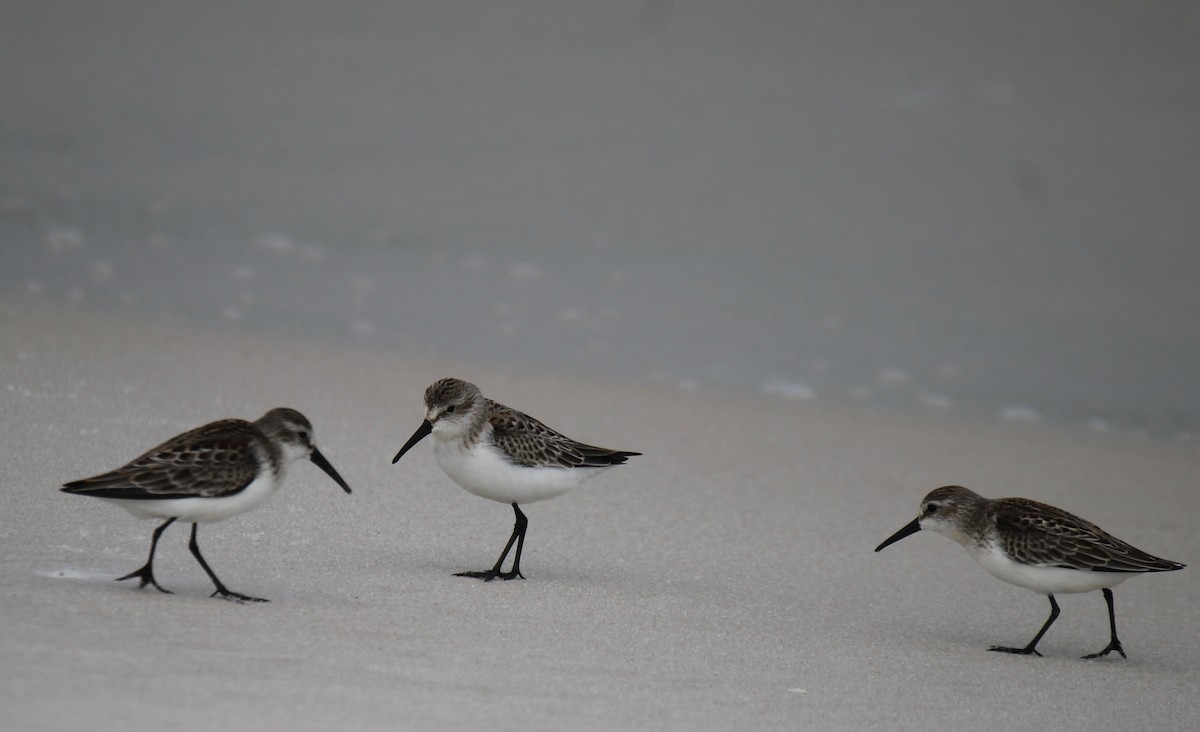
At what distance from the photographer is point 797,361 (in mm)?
8820

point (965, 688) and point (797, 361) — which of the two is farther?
point (797, 361)

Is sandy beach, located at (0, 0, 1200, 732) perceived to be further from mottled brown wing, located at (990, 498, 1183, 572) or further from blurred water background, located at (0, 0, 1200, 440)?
mottled brown wing, located at (990, 498, 1183, 572)

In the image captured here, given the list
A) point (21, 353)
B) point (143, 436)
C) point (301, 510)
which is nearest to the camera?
point (301, 510)

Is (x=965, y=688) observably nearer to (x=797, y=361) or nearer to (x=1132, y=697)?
(x=1132, y=697)

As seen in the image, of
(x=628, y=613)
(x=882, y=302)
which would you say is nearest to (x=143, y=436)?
(x=628, y=613)

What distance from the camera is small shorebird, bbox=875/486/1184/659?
4.85 m

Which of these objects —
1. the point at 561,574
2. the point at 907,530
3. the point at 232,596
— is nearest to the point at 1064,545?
the point at 907,530

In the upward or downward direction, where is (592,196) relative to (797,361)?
upward

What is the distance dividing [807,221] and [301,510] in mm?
6610

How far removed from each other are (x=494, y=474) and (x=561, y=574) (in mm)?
455

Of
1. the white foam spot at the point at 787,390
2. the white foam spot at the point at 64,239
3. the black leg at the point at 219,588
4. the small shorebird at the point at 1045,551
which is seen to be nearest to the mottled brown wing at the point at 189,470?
the black leg at the point at 219,588

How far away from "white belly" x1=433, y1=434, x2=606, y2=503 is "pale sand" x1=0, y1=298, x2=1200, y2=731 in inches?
11.6

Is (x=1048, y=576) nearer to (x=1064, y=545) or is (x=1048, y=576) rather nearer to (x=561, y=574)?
(x=1064, y=545)

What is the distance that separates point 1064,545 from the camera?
4.87 m
